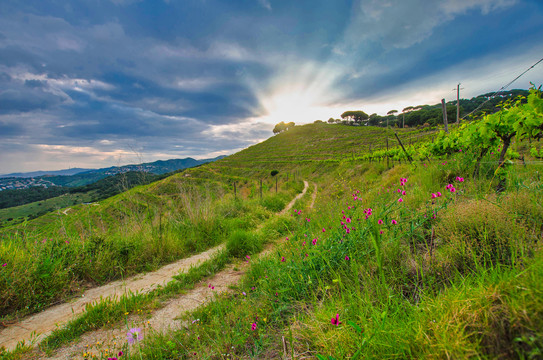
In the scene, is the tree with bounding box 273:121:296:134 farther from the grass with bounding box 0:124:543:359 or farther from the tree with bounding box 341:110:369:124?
the grass with bounding box 0:124:543:359

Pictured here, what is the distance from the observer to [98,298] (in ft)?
11.7

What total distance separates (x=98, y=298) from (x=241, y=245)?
299 centimetres

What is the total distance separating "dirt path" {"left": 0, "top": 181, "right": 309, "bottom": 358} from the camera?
2.71 meters

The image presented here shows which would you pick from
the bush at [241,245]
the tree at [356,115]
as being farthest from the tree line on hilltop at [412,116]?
the bush at [241,245]

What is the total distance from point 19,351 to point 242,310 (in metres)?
2.64

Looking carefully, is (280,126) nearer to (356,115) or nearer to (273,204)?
(356,115)

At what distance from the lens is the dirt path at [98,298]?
271 cm

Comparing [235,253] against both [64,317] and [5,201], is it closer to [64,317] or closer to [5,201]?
[64,317]

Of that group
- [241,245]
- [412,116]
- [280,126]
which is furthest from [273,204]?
[280,126]

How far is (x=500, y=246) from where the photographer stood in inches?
59.1

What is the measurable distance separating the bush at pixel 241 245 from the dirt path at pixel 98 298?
2.61 feet

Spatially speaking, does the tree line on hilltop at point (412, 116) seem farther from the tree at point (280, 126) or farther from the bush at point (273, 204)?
the bush at point (273, 204)

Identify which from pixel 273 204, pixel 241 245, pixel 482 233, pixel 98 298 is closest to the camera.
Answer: pixel 482 233

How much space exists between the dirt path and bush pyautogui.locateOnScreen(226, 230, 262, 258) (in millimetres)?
796
